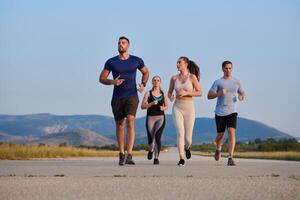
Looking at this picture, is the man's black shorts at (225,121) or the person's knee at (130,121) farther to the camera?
the man's black shorts at (225,121)

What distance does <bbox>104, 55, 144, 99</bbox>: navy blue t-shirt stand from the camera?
13.4 meters

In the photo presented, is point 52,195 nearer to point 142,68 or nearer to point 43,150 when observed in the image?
point 142,68

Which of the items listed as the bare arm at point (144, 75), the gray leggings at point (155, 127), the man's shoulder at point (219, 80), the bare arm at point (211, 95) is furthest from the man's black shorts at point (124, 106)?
the man's shoulder at point (219, 80)

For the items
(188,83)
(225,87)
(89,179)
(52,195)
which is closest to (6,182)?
(89,179)

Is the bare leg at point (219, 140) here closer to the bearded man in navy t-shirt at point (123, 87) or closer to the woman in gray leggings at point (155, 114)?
the woman in gray leggings at point (155, 114)

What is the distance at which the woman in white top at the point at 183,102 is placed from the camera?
13430 mm

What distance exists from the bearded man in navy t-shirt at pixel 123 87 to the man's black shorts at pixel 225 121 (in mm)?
1956

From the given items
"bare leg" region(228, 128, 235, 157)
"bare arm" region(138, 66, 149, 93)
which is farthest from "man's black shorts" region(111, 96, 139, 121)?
"bare leg" region(228, 128, 235, 157)

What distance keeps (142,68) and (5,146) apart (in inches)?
461

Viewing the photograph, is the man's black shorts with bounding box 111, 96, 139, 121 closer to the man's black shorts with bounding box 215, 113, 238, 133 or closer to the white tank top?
the white tank top

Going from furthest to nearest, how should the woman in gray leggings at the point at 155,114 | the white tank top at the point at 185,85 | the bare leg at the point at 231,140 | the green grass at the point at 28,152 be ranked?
1. the green grass at the point at 28,152
2. the woman in gray leggings at the point at 155,114
3. the bare leg at the point at 231,140
4. the white tank top at the point at 185,85

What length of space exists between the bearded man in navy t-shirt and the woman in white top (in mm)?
750

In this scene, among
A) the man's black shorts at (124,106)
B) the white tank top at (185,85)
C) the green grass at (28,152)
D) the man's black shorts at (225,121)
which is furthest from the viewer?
the green grass at (28,152)

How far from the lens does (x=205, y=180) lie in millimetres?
9102
